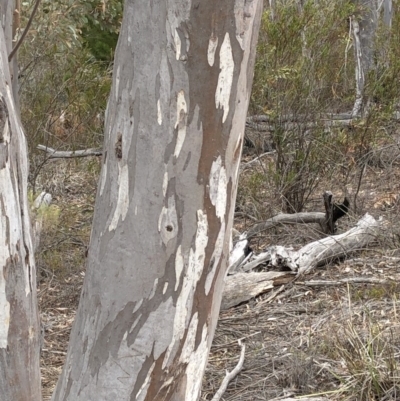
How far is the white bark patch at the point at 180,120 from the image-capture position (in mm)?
1701

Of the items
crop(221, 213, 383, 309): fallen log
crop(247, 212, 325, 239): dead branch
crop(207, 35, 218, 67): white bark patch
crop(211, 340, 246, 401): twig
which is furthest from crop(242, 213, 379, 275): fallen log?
crop(207, 35, 218, 67): white bark patch

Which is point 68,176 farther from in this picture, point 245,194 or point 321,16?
point 321,16

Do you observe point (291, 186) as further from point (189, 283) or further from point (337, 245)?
point (189, 283)

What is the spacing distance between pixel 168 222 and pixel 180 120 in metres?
0.25

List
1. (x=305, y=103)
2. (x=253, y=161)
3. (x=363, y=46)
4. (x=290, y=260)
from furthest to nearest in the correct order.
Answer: (x=363, y=46)
(x=253, y=161)
(x=305, y=103)
(x=290, y=260)

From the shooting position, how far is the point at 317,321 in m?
3.96

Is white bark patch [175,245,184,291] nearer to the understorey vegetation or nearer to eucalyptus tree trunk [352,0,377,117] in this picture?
the understorey vegetation

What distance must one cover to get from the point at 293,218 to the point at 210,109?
12.7 ft

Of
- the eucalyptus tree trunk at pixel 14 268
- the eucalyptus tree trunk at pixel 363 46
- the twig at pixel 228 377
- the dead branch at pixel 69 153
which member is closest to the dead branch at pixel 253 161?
the eucalyptus tree trunk at pixel 363 46

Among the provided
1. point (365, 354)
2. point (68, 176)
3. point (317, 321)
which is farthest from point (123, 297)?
point (68, 176)

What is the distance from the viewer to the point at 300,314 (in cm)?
424

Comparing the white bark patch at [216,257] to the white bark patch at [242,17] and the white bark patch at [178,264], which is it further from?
the white bark patch at [242,17]

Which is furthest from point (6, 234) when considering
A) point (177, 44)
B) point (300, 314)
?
point (300, 314)

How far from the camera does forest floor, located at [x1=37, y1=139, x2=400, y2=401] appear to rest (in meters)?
3.30
